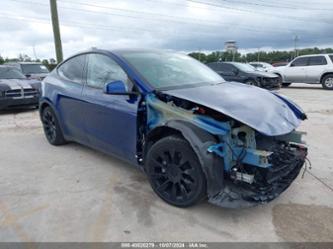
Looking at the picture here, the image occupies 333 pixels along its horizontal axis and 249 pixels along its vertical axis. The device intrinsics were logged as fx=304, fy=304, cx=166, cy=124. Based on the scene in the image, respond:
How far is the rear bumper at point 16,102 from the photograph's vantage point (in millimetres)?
8414

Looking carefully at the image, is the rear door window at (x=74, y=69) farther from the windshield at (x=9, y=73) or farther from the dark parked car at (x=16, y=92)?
the windshield at (x=9, y=73)

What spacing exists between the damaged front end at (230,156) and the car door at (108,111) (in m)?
0.58

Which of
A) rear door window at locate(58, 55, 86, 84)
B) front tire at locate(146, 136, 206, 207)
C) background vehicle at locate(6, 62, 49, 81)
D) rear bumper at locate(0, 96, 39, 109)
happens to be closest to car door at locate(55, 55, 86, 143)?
rear door window at locate(58, 55, 86, 84)

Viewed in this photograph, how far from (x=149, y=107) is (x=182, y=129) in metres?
0.51

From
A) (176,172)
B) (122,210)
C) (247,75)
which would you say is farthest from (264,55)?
(122,210)

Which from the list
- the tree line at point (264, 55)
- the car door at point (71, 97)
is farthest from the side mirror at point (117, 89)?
the tree line at point (264, 55)

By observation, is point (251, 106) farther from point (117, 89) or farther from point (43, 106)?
point (43, 106)

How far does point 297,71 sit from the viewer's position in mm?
15133

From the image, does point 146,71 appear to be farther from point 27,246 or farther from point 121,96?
point 27,246

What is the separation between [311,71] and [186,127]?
13865mm

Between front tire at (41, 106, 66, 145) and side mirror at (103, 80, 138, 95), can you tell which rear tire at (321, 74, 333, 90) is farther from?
side mirror at (103, 80, 138, 95)

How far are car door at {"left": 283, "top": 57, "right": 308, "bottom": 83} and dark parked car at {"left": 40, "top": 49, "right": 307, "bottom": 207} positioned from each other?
12430mm

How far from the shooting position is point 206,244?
8.19 ft

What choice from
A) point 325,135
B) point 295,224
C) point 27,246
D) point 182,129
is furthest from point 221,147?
point 325,135
